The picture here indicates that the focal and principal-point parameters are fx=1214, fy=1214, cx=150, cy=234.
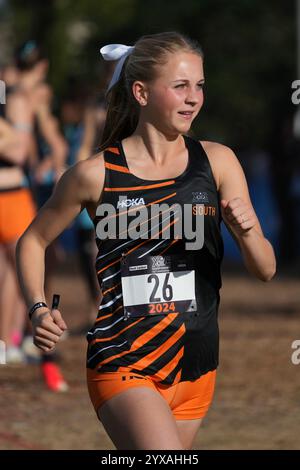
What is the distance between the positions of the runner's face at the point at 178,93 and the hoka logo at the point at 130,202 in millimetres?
279

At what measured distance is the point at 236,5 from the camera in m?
30.0

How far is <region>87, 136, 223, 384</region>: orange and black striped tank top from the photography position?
13.5 feet

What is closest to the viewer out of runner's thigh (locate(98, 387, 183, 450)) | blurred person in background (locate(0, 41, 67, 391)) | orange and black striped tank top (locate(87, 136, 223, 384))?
runner's thigh (locate(98, 387, 183, 450))

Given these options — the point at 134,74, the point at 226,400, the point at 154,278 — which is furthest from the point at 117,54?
the point at 226,400

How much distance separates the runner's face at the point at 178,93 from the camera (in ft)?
13.6

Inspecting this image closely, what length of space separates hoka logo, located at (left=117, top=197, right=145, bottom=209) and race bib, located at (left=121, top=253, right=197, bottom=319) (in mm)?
171

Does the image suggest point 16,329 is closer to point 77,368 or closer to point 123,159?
point 77,368

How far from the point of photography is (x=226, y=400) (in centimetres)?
762

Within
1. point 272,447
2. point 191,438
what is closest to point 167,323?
point 191,438

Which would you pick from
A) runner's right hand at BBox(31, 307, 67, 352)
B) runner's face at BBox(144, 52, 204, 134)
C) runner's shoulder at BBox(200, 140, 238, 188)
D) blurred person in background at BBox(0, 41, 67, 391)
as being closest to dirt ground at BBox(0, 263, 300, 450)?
blurred person in background at BBox(0, 41, 67, 391)

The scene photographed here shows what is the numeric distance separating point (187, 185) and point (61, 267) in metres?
15.9

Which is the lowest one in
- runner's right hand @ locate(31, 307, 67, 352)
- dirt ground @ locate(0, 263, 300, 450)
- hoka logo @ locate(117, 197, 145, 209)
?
dirt ground @ locate(0, 263, 300, 450)

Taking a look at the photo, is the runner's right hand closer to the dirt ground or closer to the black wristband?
the black wristband

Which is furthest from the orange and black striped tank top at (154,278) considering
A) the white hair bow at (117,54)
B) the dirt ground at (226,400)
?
the dirt ground at (226,400)
